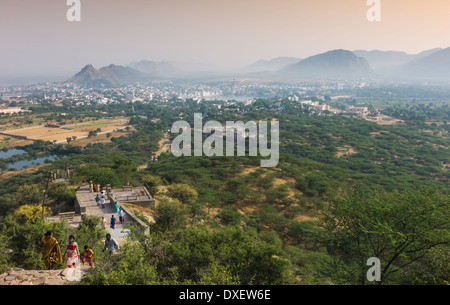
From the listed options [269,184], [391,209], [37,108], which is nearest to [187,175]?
[269,184]

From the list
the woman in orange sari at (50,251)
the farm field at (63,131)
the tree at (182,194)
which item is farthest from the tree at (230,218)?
the farm field at (63,131)

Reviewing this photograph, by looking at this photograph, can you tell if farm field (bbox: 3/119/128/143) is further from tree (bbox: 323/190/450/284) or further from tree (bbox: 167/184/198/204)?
tree (bbox: 323/190/450/284)

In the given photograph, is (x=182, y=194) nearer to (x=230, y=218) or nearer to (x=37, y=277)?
(x=230, y=218)

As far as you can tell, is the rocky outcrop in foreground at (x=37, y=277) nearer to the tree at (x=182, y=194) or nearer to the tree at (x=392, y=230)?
the tree at (x=392, y=230)

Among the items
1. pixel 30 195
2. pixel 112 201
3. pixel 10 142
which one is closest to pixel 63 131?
pixel 10 142
